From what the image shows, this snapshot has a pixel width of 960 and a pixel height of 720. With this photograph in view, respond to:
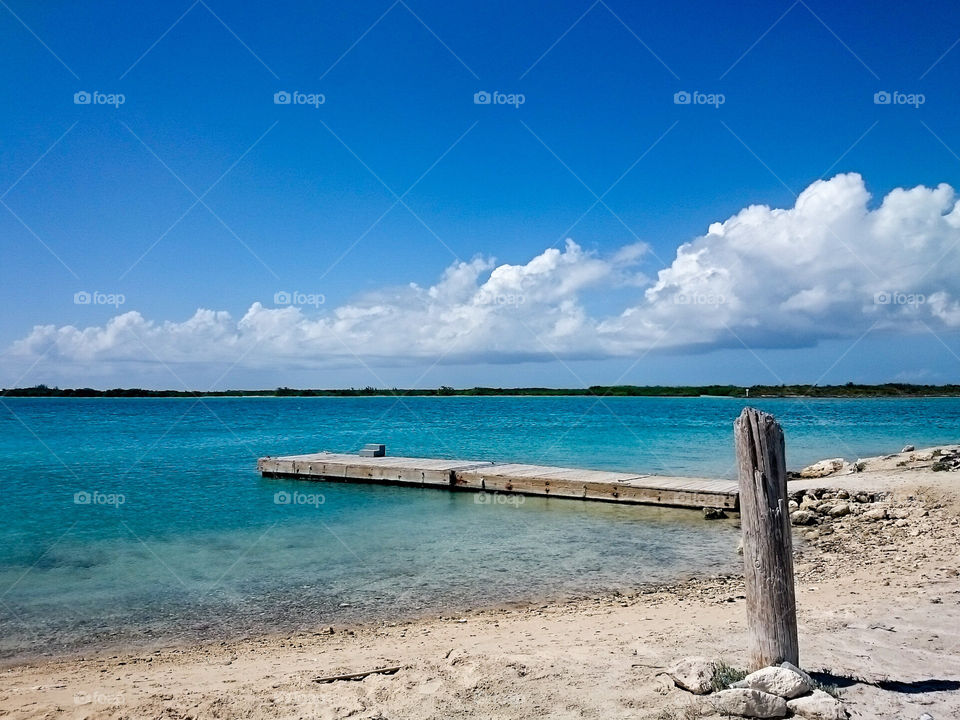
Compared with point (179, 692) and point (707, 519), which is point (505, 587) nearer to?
point (179, 692)

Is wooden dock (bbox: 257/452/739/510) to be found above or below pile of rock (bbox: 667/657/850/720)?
below

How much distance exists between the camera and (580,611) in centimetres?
928

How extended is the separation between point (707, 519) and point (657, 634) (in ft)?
33.8

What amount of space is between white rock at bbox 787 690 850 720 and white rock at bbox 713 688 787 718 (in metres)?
0.08

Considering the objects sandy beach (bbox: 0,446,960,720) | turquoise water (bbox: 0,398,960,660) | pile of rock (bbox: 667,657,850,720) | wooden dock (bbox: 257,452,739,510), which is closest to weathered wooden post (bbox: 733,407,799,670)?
pile of rock (bbox: 667,657,850,720)

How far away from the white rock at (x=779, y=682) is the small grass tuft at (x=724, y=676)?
0.20 metres

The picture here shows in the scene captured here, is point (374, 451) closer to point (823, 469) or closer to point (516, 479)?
point (516, 479)

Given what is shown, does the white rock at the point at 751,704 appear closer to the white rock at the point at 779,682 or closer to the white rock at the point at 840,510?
the white rock at the point at 779,682

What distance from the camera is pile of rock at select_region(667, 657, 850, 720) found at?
4566 mm

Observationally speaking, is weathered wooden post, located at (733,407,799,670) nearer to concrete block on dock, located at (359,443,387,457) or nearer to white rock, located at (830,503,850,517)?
white rock, located at (830,503,850,517)

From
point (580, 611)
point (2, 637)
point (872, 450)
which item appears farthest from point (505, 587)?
point (872, 450)

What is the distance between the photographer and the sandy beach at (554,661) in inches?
207

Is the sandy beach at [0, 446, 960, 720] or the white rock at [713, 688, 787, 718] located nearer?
the white rock at [713, 688, 787, 718]

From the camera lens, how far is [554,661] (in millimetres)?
6363
